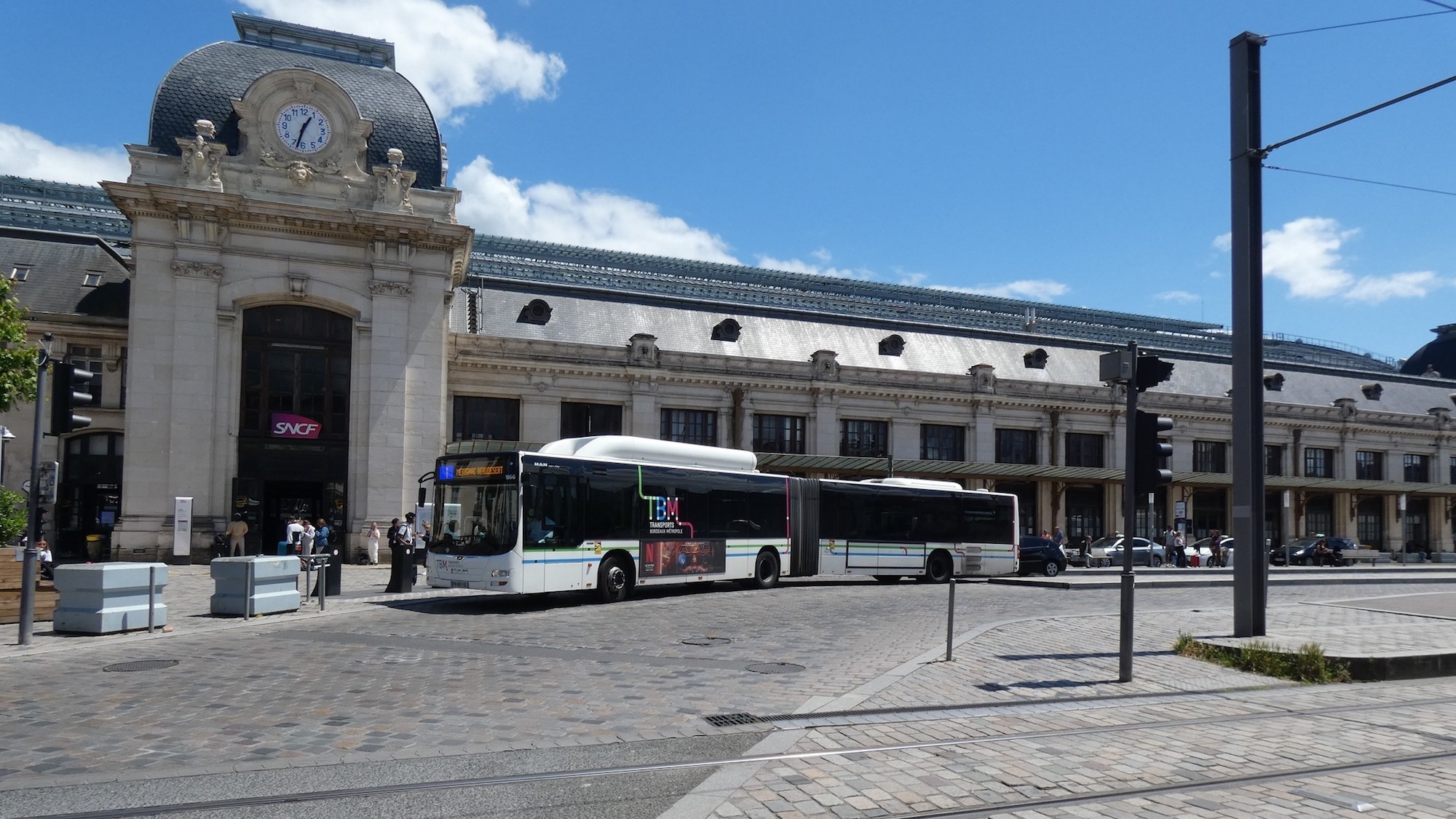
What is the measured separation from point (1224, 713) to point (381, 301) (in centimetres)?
3078

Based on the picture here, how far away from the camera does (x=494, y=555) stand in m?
19.3

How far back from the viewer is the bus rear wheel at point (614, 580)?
21203 millimetres

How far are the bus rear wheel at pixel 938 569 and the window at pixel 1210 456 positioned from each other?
3020 centimetres

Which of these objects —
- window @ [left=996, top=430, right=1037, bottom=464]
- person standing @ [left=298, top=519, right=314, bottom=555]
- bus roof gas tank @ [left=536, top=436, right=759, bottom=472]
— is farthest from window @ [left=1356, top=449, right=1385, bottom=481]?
person standing @ [left=298, top=519, right=314, bottom=555]

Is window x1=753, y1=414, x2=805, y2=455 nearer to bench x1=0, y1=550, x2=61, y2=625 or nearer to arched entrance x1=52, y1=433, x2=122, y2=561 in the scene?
arched entrance x1=52, y1=433, x2=122, y2=561

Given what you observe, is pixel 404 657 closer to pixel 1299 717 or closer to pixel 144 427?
pixel 1299 717

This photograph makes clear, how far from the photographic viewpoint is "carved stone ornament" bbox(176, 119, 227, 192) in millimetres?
32750

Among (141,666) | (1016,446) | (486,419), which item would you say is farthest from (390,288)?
(1016,446)

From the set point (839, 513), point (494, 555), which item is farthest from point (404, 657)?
point (839, 513)

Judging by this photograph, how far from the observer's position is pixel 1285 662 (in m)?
12.7

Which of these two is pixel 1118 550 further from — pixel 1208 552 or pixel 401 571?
pixel 401 571

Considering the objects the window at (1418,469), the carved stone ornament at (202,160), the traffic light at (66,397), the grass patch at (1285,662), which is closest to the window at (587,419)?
Result: the carved stone ornament at (202,160)


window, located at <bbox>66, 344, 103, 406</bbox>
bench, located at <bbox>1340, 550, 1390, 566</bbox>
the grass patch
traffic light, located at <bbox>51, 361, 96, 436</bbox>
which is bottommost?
bench, located at <bbox>1340, 550, 1390, 566</bbox>

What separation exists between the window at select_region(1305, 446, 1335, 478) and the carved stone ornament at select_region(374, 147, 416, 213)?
50.2 m
